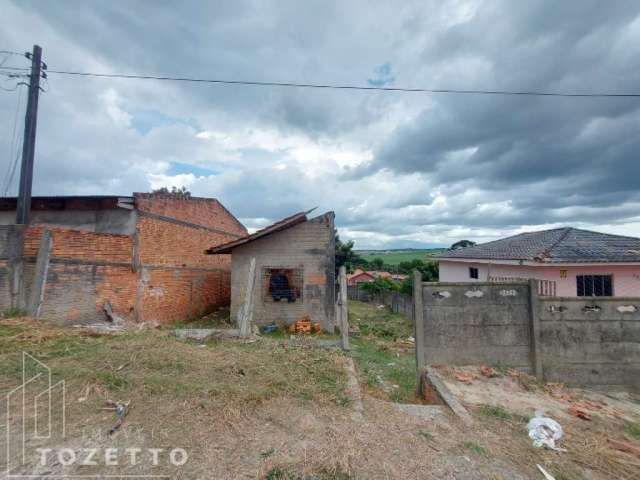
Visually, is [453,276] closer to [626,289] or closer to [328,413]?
[626,289]

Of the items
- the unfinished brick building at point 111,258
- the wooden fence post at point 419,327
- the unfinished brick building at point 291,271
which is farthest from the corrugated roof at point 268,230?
the wooden fence post at point 419,327

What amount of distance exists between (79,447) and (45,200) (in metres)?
8.88

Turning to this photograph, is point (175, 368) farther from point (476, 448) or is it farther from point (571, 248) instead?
point (571, 248)

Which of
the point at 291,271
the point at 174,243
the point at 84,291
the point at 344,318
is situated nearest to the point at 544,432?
the point at 344,318

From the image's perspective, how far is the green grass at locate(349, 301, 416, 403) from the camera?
511cm

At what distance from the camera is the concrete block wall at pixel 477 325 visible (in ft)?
17.2

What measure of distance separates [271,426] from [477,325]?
3805 mm

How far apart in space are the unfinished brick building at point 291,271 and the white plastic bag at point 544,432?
6732 millimetres

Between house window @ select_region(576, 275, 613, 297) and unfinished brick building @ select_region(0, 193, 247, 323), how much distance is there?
44.0 ft

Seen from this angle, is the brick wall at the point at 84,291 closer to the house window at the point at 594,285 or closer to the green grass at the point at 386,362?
the green grass at the point at 386,362

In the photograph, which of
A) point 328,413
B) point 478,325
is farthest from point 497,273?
point 328,413

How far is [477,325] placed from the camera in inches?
207

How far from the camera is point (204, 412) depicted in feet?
10.8

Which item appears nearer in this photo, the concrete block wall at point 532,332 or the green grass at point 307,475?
the green grass at point 307,475
